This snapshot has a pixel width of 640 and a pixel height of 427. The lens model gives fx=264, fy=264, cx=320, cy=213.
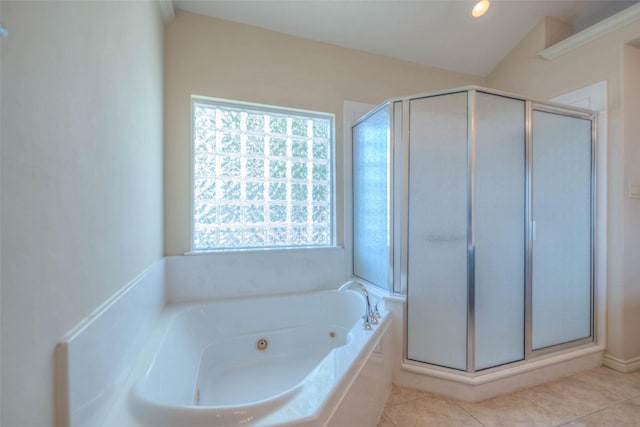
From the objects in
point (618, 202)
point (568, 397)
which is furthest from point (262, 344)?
point (618, 202)

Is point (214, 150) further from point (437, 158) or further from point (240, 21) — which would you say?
point (437, 158)

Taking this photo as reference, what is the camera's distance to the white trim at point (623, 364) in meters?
1.89

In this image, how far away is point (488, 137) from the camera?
1.66 metres

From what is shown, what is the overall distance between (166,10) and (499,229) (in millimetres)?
2626

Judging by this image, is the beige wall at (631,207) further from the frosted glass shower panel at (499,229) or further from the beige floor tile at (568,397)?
the frosted glass shower panel at (499,229)

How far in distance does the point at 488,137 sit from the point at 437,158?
1.10 ft

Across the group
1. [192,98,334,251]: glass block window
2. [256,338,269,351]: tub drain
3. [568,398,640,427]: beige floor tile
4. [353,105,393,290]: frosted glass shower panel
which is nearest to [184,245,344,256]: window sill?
[192,98,334,251]: glass block window

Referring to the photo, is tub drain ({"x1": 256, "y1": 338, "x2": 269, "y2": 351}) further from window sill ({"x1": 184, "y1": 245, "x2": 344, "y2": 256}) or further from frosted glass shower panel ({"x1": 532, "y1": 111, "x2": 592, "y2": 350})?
frosted glass shower panel ({"x1": 532, "y1": 111, "x2": 592, "y2": 350})

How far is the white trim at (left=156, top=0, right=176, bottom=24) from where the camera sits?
66.9 inches

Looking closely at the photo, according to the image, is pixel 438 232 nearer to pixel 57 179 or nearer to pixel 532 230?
pixel 532 230

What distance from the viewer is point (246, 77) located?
2.07 m

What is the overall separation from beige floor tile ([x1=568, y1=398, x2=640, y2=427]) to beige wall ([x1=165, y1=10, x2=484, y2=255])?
188cm

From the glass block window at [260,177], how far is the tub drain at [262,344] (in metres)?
0.70

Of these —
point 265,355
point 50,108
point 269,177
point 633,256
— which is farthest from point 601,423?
point 50,108
